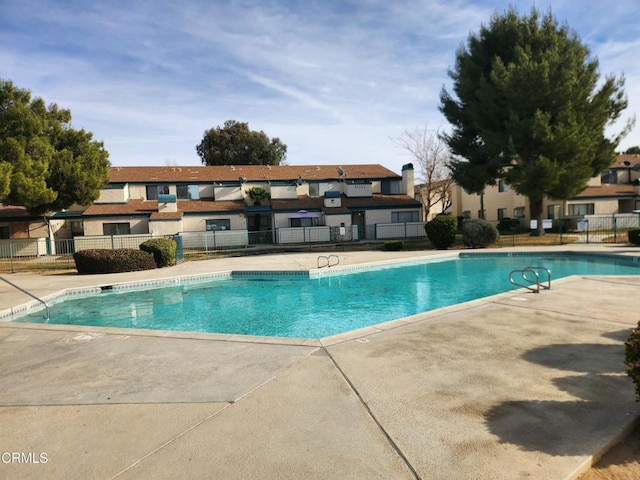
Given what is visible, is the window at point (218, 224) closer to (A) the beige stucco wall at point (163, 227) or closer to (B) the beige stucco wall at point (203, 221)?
(B) the beige stucco wall at point (203, 221)

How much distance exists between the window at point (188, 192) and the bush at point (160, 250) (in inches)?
619

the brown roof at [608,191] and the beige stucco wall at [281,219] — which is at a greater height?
the brown roof at [608,191]

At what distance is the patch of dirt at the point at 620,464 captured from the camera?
302cm

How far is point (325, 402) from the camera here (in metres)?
4.35

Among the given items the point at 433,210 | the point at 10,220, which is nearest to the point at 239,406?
the point at 10,220

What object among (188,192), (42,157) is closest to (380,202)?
(188,192)

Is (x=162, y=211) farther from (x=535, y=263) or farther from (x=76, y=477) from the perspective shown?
(x=76, y=477)

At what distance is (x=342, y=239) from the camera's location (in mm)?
33062

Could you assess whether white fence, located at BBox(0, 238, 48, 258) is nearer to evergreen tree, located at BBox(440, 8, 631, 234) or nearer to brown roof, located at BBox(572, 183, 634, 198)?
evergreen tree, located at BBox(440, 8, 631, 234)

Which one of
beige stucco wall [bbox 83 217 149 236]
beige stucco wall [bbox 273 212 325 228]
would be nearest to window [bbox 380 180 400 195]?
beige stucco wall [bbox 273 212 325 228]

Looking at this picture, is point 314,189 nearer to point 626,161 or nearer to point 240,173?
point 240,173

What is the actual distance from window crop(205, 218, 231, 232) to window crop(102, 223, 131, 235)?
6250mm

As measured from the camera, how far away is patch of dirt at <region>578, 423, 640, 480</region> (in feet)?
9.91

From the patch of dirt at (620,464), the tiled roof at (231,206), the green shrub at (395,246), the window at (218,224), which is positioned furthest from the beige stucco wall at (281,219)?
the patch of dirt at (620,464)
